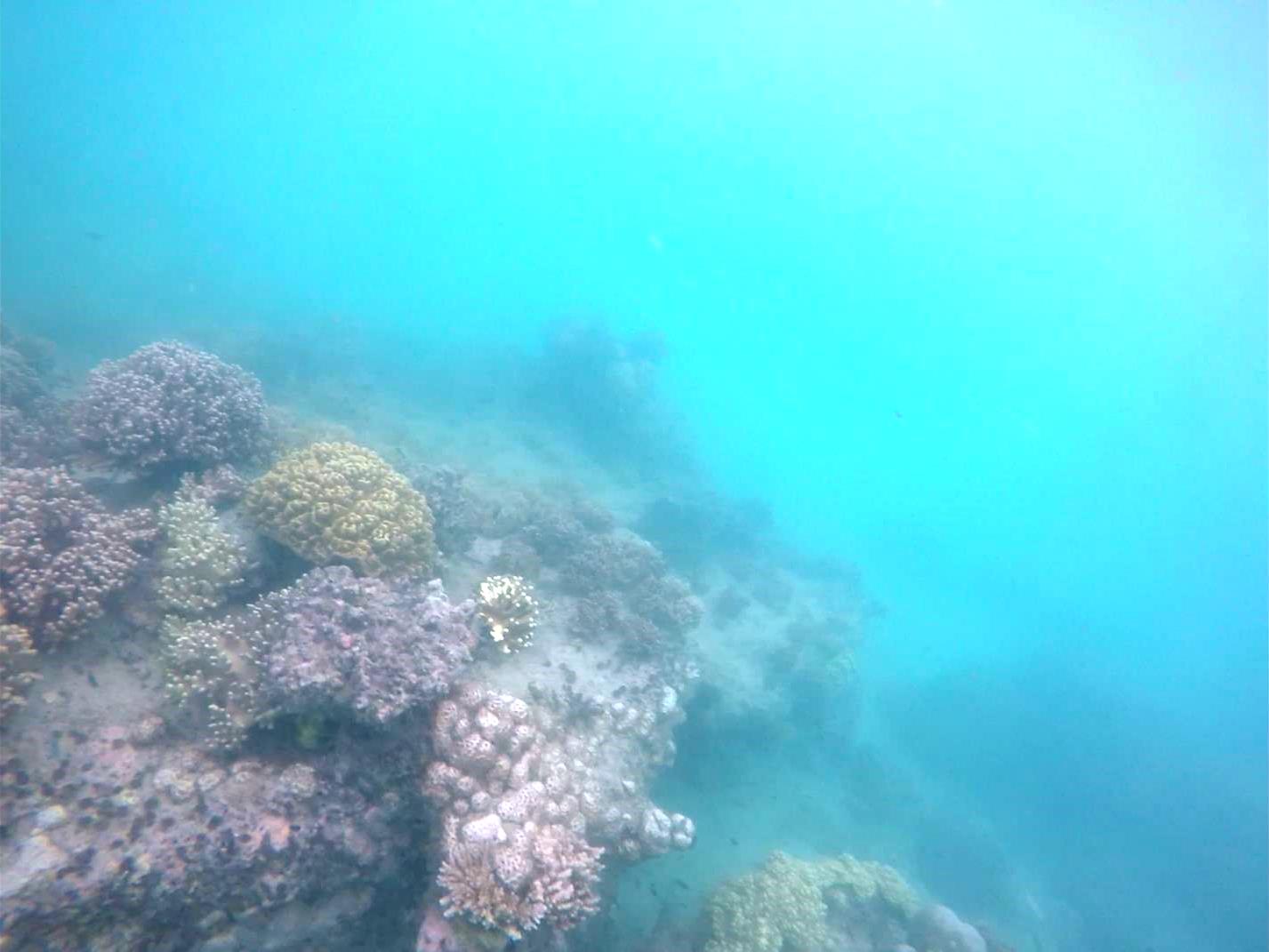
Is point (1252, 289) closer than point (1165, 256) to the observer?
Yes

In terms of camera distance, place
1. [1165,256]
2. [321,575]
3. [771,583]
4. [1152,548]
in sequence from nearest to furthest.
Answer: [321,575]
[771,583]
[1152,548]
[1165,256]

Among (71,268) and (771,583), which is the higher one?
(771,583)

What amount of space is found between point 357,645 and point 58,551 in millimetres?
4068

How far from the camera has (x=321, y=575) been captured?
25.3 feet

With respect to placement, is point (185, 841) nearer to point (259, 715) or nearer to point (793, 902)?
point (259, 715)

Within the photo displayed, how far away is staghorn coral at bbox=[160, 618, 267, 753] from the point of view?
665cm

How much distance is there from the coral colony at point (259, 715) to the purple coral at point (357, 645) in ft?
0.10

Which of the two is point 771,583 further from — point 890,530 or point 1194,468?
point 1194,468

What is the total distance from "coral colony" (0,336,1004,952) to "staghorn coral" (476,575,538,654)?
0.04 m

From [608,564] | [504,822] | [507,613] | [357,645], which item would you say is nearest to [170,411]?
[357,645]

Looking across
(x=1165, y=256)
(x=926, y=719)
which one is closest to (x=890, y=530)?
(x=926, y=719)

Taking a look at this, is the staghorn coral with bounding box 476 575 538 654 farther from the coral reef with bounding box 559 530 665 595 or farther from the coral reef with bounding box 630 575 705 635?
the coral reef with bounding box 630 575 705 635

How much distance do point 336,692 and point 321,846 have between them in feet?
5.36

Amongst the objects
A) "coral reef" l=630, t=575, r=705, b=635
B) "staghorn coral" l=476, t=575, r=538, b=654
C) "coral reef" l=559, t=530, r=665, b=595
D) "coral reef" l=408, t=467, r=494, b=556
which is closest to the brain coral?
"staghorn coral" l=476, t=575, r=538, b=654
